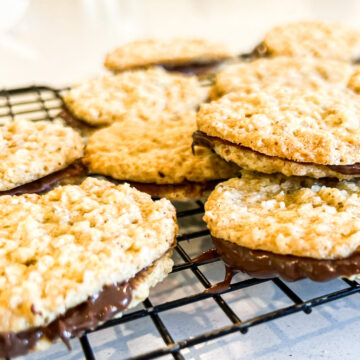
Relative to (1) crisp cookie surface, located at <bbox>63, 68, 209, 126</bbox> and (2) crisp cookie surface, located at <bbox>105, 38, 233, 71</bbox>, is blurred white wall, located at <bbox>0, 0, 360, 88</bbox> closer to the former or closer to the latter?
(2) crisp cookie surface, located at <bbox>105, 38, 233, 71</bbox>

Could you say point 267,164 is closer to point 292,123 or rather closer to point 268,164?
point 268,164

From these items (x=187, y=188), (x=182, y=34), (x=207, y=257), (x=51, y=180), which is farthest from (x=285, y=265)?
(x=182, y=34)

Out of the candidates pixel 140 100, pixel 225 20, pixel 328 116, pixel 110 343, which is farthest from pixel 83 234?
pixel 225 20

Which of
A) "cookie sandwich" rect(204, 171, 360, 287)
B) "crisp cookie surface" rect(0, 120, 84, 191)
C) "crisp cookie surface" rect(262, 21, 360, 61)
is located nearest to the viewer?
"cookie sandwich" rect(204, 171, 360, 287)

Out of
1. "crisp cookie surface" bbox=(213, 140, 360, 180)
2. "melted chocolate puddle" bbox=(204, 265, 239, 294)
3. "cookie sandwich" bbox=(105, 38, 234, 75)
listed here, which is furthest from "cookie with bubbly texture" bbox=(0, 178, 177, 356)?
"cookie sandwich" bbox=(105, 38, 234, 75)

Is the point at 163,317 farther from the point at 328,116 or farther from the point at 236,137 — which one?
the point at 328,116

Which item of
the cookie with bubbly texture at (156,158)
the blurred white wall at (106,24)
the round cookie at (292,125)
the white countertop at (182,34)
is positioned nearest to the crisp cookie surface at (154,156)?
the cookie with bubbly texture at (156,158)
